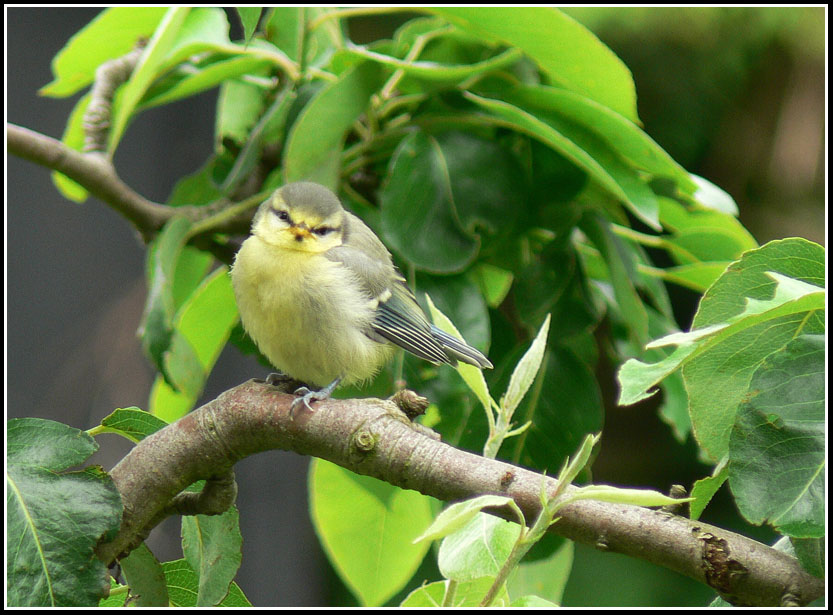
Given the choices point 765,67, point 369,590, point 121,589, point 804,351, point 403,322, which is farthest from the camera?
point 765,67

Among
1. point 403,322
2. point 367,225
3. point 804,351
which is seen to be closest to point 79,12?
point 367,225

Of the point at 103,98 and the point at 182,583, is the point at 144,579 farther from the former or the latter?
the point at 103,98

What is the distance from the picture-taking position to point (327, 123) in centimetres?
97

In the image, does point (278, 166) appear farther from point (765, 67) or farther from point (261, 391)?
point (765, 67)

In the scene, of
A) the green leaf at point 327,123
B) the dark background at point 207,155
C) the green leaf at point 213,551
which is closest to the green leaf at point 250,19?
the green leaf at point 327,123

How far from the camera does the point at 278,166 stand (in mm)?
1170

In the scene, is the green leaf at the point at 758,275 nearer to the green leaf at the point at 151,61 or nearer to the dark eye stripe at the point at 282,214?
the dark eye stripe at the point at 282,214

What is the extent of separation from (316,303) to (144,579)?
1.26 feet

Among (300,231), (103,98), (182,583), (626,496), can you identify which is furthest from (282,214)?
(626,496)

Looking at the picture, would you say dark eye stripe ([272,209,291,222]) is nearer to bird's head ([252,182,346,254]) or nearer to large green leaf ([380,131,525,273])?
bird's head ([252,182,346,254])

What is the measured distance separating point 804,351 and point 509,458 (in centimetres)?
48

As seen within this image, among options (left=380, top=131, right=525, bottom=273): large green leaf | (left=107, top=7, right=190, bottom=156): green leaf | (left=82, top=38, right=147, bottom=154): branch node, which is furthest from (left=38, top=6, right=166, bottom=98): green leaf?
(left=380, top=131, right=525, bottom=273): large green leaf

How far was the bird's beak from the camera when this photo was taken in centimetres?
101

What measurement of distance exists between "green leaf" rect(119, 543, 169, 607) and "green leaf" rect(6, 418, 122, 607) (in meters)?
0.08
